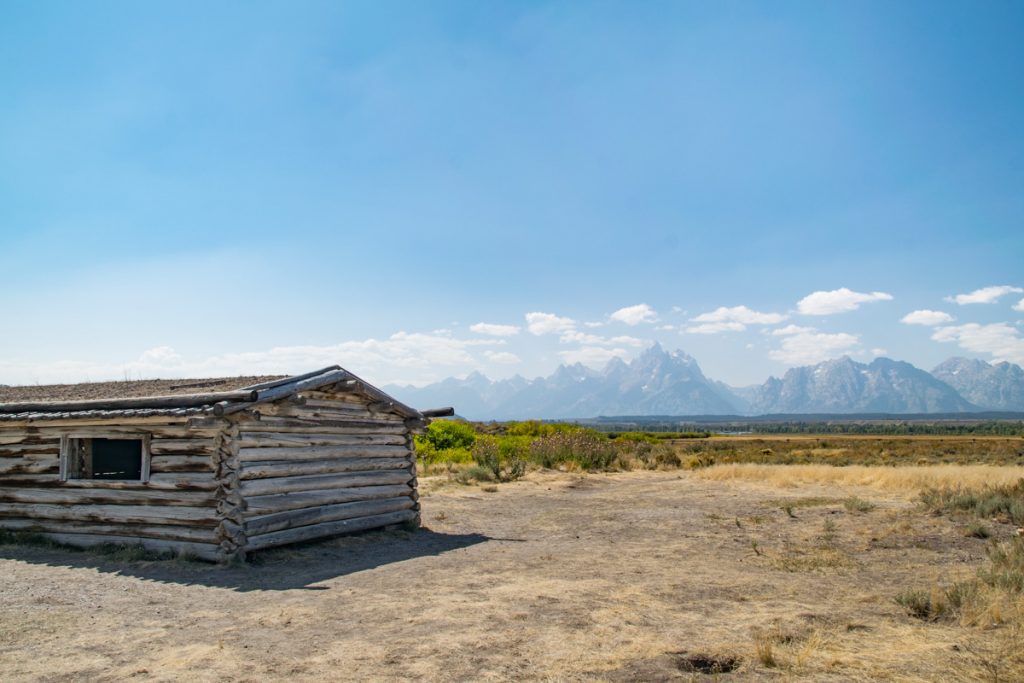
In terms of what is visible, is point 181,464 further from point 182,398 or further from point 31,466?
point 31,466

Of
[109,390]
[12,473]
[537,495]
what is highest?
[109,390]

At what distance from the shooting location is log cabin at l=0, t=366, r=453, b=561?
10320 mm

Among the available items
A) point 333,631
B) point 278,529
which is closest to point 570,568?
point 333,631

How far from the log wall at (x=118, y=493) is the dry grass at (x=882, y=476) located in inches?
643

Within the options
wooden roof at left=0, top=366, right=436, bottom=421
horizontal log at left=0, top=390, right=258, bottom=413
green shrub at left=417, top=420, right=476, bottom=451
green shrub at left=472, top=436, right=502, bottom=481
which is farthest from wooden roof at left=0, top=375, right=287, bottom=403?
green shrub at left=417, top=420, right=476, bottom=451

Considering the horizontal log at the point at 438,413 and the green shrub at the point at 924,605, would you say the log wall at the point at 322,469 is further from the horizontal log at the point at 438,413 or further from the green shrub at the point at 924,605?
the green shrub at the point at 924,605

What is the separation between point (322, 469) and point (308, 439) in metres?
0.64

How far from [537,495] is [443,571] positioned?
10.1m

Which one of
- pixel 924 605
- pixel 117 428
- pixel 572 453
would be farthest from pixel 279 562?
pixel 572 453

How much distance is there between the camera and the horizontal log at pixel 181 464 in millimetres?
10406

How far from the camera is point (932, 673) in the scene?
201 inches

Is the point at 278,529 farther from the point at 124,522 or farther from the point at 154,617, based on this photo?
the point at 154,617

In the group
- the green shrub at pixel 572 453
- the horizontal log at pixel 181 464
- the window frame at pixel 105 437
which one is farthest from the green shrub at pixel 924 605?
the green shrub at pixel 572 453

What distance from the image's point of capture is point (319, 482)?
12.0 metres
